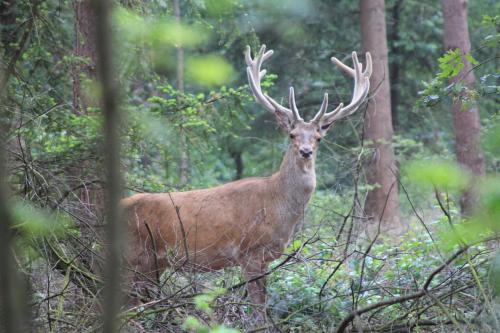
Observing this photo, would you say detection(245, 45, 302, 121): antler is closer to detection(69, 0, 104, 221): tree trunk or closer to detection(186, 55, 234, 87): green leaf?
detection(69, 0, 104, 221): tree trunk

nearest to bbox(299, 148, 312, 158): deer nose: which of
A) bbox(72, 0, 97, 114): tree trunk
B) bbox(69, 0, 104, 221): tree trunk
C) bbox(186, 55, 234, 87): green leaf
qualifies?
bbox(69, 0, 104, 221): tree trunk

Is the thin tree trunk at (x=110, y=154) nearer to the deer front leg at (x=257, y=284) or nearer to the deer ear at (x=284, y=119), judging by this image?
the deer front leg at (x=257, y=284)

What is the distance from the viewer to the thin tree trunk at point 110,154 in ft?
5.72

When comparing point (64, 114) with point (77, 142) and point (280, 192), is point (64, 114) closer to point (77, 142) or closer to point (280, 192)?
point (77, 142)

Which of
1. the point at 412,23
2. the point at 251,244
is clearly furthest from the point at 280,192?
the point at 412,23

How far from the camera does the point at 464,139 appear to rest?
13281mm

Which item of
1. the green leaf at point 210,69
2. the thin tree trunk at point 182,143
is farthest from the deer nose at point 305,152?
the green leaf at point 210,69

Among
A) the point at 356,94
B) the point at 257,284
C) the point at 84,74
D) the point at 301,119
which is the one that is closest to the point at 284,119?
the point at 301,119

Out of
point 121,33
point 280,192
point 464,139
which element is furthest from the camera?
point 464,139

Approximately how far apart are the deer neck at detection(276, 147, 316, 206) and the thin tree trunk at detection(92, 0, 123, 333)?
20.5ft

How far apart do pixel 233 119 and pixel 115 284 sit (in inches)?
311

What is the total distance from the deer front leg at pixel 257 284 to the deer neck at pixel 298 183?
870 millimetres

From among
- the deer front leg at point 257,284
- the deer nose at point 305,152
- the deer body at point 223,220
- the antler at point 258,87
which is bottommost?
the deer front leg at point 257,284

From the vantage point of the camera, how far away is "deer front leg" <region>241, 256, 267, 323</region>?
5.43m
